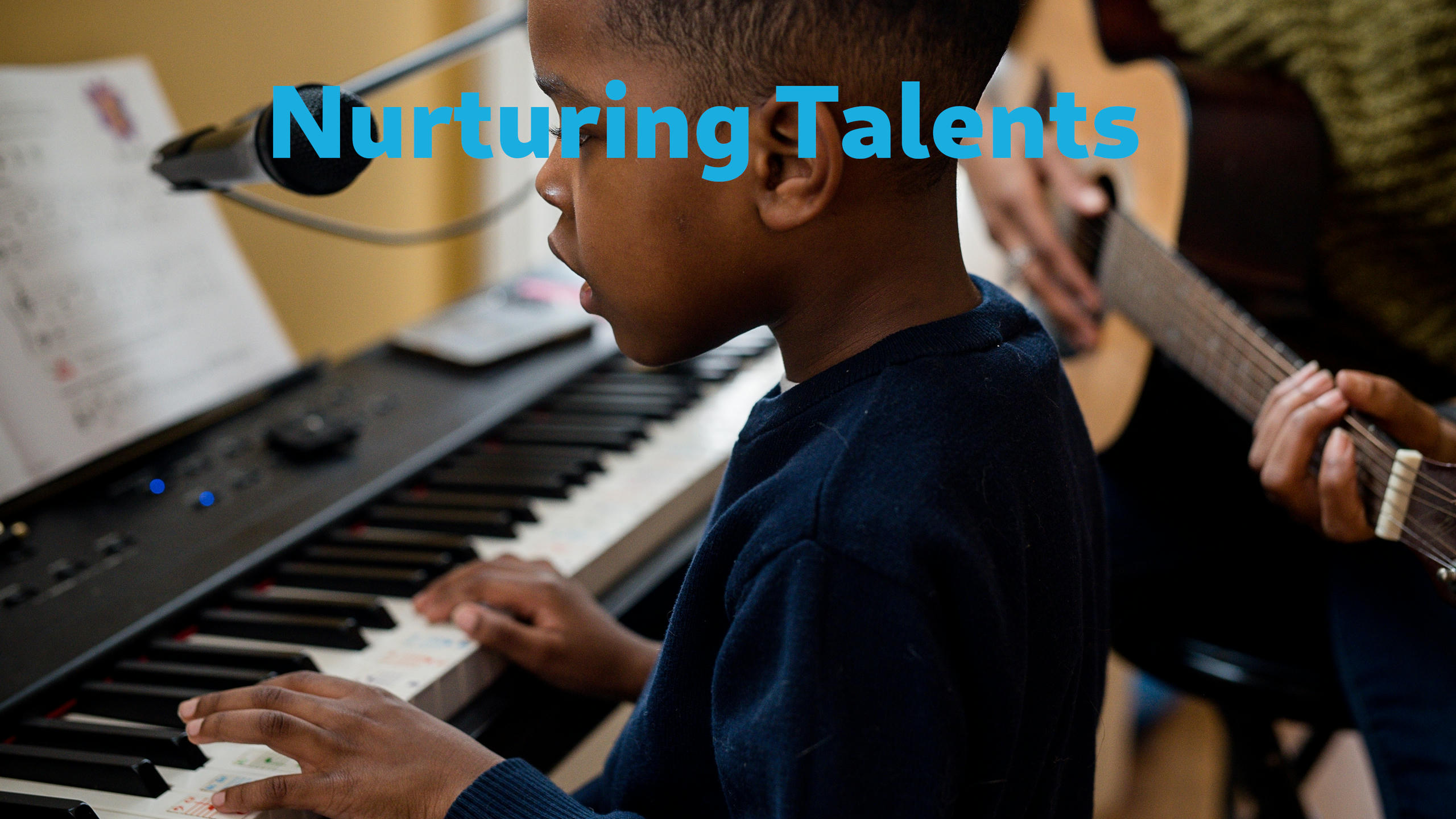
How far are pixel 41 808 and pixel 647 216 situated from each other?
19.7 inches

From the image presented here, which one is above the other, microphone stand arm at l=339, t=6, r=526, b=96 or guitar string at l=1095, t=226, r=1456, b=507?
microphone stand arm at l=339, t=6, r=526, b=96

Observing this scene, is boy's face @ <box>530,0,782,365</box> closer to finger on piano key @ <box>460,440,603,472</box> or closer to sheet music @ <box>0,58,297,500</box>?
finger on piano key @ <box>460,440,603,472</box>

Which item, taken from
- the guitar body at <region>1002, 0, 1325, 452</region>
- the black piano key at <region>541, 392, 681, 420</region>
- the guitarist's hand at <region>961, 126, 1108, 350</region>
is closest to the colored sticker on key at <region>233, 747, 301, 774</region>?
the black piano key at <region>541, 392, 681, 420</region>

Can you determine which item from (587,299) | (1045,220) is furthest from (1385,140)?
(587,299)

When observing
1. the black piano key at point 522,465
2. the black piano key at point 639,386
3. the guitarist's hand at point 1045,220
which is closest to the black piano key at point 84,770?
the black piano key at point 522,465

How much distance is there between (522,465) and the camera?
45.1 inches

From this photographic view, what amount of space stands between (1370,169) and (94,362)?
53.0 inches

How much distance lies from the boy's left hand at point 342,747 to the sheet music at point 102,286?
0.41 meters

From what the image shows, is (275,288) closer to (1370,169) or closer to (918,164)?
(918,164)

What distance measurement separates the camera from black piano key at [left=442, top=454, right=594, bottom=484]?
3.69ft

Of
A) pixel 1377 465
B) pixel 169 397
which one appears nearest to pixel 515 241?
pixel 169 397

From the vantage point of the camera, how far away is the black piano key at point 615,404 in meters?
1.28

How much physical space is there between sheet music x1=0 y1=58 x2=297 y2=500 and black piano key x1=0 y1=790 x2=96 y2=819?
14.8 inches

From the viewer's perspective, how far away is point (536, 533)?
1.03 meters
